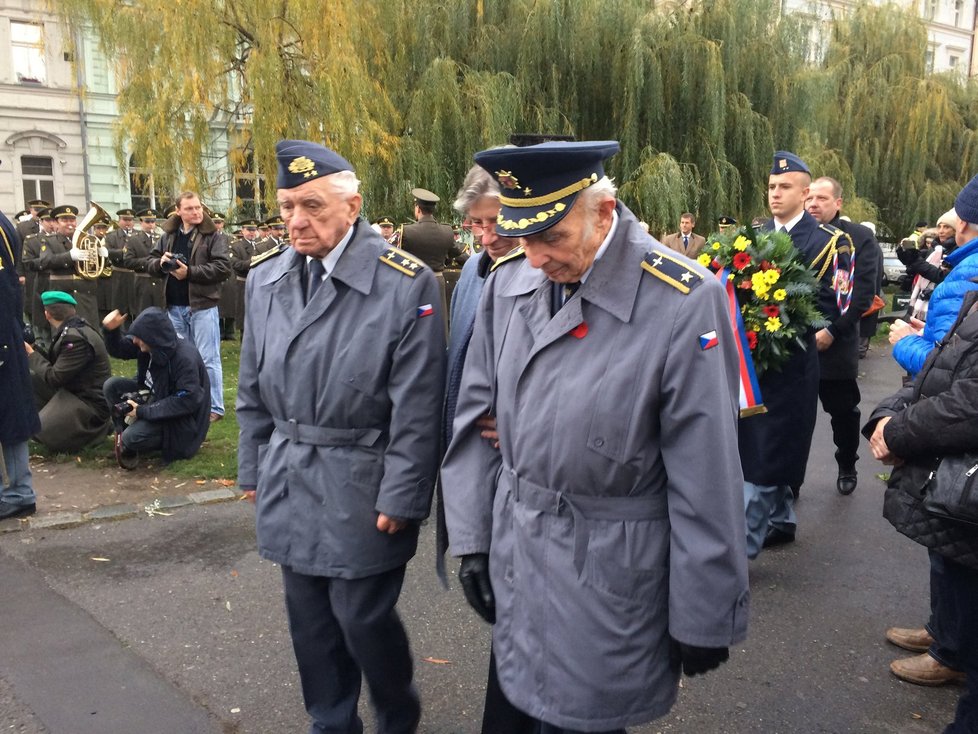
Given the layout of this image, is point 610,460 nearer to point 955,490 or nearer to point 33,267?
point 955,490

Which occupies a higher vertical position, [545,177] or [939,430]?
[545,177]

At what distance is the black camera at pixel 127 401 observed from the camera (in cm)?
648

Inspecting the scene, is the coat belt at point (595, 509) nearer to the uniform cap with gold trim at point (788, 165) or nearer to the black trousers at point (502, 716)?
the black trousers at point (502, 716)

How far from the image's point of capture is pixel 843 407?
6051 mm

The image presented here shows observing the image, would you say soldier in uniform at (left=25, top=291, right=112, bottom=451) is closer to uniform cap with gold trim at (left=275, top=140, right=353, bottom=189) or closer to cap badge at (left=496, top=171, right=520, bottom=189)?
uniform cap with gold trim at (left=275, top=140, right=353, bottom=189)

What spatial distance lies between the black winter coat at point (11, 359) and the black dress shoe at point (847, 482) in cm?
543

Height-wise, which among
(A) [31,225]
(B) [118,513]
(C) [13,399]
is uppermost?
(A) [31,225]

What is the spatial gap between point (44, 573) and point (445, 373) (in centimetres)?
303

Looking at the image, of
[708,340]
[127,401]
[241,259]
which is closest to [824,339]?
[708,340]

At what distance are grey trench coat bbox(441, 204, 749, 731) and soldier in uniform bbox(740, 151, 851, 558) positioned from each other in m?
2.48

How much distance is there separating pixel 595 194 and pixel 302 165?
1.07 m

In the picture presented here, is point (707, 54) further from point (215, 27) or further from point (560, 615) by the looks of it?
point (560, 615)

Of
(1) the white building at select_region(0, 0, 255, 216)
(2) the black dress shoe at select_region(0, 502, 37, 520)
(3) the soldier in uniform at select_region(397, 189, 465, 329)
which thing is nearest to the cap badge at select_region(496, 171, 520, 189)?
(2) the black dress shoe at select_region(0, 502, 37, 520)

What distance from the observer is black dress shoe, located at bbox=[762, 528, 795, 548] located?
16.8 ft
